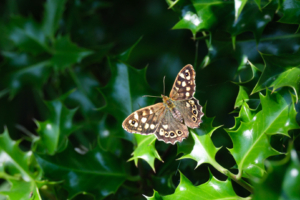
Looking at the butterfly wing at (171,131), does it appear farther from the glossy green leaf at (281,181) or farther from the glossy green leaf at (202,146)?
the glossy green leaf at (281,181)

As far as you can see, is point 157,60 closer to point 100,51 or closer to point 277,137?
point 100,51

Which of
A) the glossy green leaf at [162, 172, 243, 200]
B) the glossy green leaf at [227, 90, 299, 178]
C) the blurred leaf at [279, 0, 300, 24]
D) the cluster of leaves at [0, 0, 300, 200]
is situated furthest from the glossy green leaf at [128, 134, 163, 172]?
the blurred leaf at [279, 0, 300, 24]

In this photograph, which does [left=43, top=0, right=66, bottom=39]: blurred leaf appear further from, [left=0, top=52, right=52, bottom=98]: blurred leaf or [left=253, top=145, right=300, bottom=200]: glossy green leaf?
[left=253, top=145, right=300, bottom=200]: glossy green leaf

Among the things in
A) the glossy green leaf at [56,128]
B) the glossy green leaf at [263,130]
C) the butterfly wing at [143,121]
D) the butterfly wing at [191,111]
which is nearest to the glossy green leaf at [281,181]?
the glossy green leaf at [263,130]

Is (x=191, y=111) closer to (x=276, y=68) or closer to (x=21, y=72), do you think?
(x=276, y=68)

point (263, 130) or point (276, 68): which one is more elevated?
point (276, 68)

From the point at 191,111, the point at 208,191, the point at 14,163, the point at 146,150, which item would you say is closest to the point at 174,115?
the point at 191,111

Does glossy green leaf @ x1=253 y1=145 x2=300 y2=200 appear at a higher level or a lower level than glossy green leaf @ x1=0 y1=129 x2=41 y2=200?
higher
